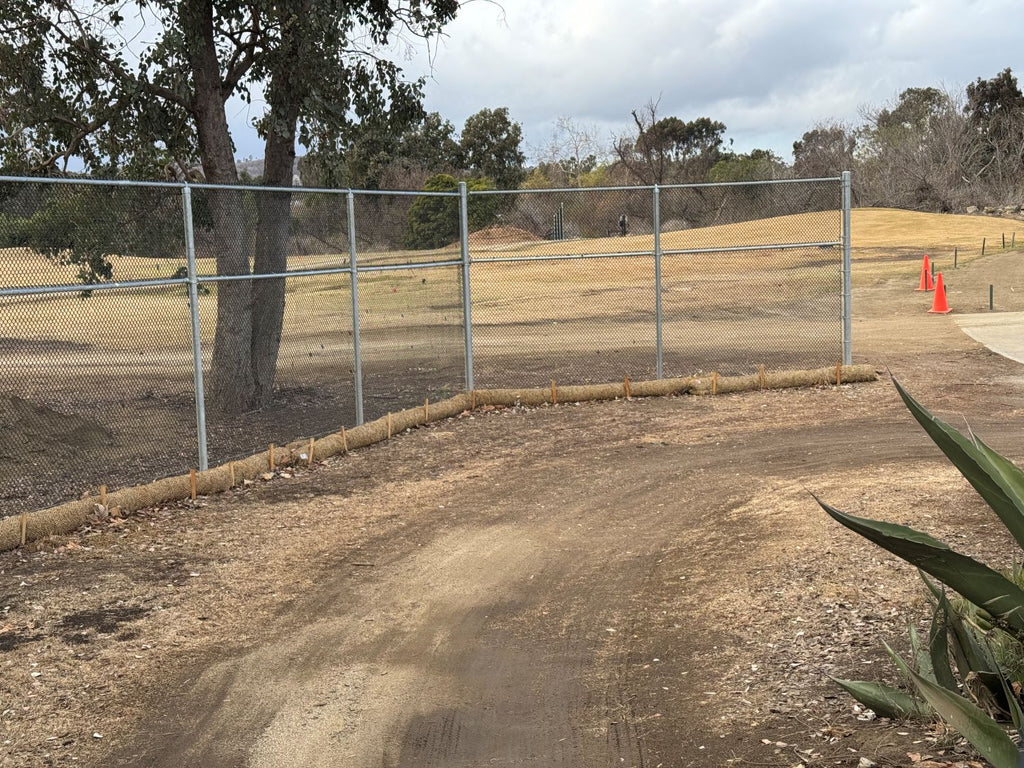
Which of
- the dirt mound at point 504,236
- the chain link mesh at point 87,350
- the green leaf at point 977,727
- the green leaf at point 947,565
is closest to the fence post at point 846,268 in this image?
the dirt mound at point 504,236

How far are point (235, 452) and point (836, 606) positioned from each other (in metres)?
5.80

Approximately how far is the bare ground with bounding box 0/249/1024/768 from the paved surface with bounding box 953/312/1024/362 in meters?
7.19

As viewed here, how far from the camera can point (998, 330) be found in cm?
1934

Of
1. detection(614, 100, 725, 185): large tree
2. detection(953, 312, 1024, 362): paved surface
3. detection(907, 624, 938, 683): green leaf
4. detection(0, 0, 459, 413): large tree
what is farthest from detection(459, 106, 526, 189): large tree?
detection(907, 624, 938, 683): green leaf

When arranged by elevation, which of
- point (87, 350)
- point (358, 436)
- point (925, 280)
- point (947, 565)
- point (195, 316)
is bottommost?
point (358, 436)

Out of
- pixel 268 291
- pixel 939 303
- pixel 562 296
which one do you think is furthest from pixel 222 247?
pixel 939 303

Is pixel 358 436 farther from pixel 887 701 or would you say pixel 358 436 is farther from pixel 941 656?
pixel 941 656

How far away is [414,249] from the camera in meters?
12.0

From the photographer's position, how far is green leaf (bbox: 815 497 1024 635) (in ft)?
10.6

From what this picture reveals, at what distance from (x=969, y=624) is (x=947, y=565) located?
3.33ft

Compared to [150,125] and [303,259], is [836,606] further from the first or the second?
[150,125]

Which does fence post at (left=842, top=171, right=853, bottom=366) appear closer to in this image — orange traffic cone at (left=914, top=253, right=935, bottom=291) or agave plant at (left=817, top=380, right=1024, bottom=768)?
agave plant at (left=817, top=380, right=1024, bottom=768)

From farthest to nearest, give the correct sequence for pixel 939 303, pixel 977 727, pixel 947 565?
pixel 939 303 < pixel 947 565 < pixel 977 727

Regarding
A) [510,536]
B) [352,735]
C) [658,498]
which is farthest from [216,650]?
[658,498]
